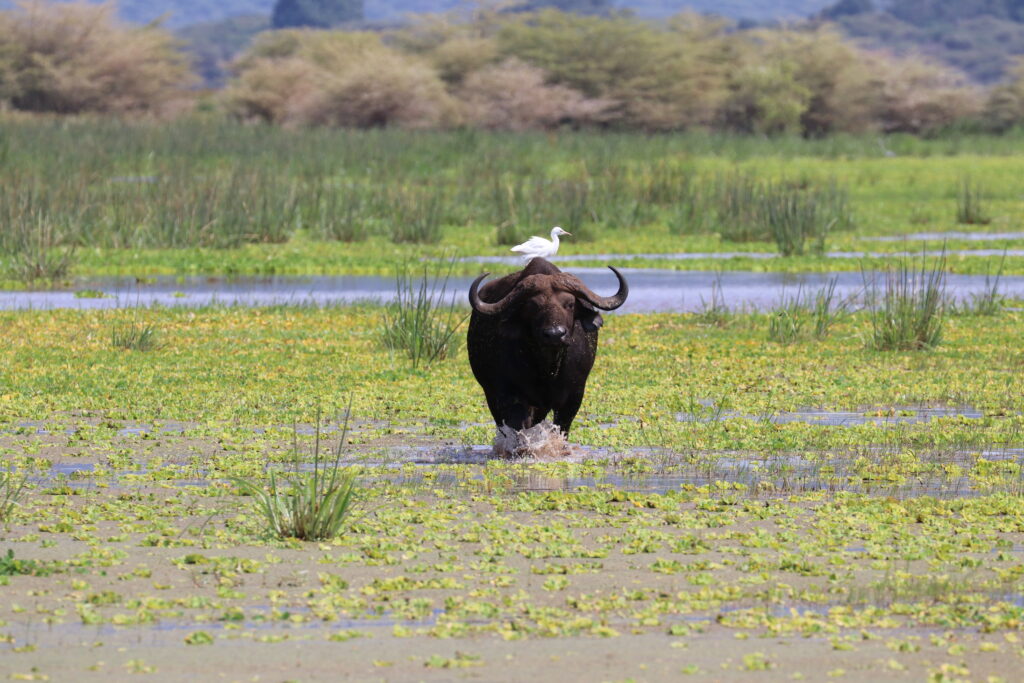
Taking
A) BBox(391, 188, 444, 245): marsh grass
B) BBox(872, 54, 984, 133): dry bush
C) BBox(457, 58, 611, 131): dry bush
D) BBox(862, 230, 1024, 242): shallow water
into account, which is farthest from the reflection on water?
BBox(872, 54, 984, 133): dry bush

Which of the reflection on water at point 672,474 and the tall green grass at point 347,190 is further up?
the tall green grass at point 347,190

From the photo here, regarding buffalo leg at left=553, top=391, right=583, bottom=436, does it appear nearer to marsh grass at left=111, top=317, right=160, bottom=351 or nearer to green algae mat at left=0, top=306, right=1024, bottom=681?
green algae mat at left=0, top=306, right=1024, bottom=681

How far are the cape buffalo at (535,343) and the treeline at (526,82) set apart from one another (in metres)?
42.1

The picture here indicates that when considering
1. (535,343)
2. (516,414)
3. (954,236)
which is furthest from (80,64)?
(535,343)

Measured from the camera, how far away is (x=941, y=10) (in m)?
163

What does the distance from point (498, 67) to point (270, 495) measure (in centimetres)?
5613

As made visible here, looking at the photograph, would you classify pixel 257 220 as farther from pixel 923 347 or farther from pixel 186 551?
pixel 186 551

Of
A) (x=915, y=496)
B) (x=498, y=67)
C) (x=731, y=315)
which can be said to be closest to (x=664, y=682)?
(x=915, y=496)

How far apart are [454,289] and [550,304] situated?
8.61 meters

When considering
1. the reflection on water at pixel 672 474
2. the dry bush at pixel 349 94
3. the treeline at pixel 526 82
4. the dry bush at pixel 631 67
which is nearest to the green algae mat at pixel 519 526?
the reflection on water at pixel 672 474

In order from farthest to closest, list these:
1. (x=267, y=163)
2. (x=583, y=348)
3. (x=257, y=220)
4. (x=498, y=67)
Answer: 1. (x=498, y=67)
2. (x=267, y=163)
3. (x=257, y=220)
4. (x=583, y=348)

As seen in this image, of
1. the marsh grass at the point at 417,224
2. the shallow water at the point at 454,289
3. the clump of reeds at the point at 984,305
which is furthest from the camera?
the marsh grass at the point at 417,224

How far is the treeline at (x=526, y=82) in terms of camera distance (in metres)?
56.2

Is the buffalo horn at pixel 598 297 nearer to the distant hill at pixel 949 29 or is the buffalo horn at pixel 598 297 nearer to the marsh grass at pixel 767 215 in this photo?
the marsh grass at pixel 767 215
